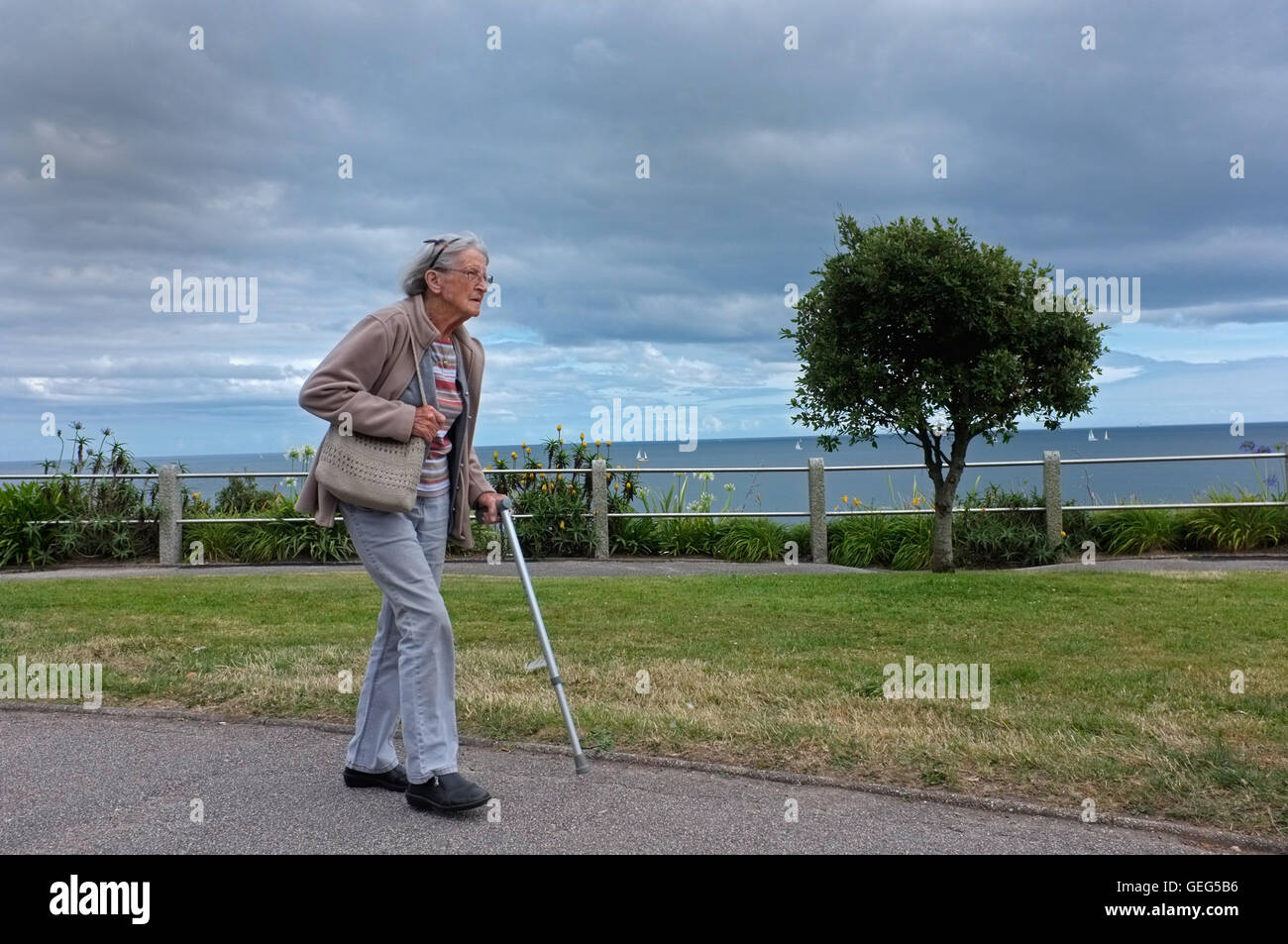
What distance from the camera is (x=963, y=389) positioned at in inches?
496

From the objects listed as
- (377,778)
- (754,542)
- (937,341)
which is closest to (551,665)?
(377,778)

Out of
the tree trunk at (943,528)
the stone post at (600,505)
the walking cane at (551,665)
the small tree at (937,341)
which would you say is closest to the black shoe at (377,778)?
the walking cane at (551,665)

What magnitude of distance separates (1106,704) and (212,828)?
14.8ft

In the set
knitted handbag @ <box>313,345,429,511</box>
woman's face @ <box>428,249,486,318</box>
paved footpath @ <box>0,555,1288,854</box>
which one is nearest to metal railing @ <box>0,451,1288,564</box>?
paved footpath @ <box>0,555,1288,854</box>

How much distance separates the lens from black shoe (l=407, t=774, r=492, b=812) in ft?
14.0

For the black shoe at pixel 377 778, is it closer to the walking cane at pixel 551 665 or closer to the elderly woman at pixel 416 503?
the elderly woman at pixel 416 503

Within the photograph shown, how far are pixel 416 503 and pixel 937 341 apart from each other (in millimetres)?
9283

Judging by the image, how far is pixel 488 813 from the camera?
4.33 m

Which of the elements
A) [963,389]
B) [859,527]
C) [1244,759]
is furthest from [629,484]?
[1244,759]

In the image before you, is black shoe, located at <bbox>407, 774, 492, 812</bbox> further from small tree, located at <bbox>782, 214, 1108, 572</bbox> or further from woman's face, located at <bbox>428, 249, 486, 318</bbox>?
small tree, located at <bbox>782, 214, 1108, 572</bbox>

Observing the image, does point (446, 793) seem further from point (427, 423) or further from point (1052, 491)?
point (1052, 491)

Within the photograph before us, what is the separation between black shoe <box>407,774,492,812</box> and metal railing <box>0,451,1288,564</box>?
11.4m

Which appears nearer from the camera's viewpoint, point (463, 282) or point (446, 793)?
point (446, 793)
